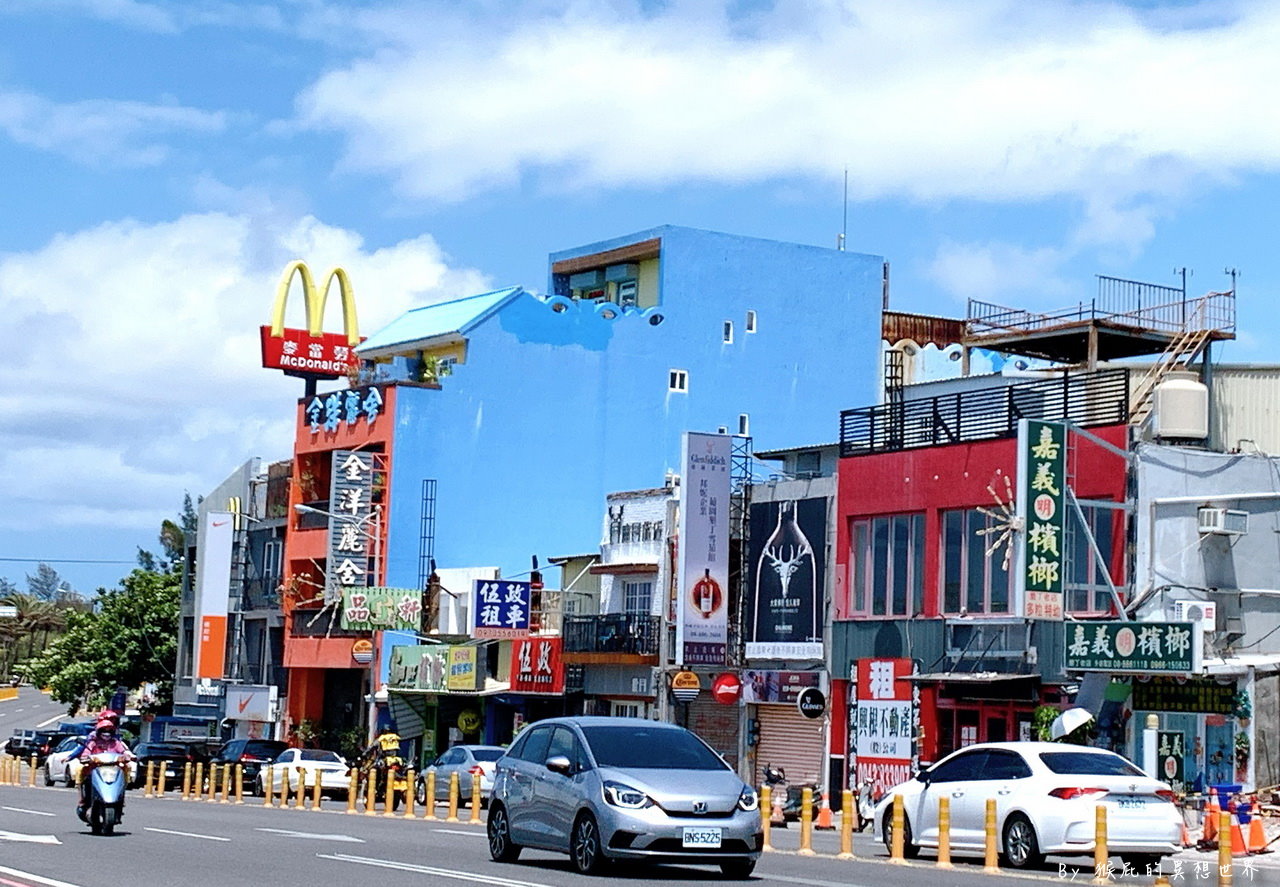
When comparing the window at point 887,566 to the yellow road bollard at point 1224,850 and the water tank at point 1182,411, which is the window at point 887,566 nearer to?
the water tank at point 1182,411

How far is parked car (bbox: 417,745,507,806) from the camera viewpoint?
1641 inches

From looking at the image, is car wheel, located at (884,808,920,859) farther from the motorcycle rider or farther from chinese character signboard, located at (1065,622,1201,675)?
chinese character signboard, located at (1065,622,1201,675)

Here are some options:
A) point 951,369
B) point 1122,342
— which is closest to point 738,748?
point 1122,342

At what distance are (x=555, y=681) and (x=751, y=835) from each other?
34706 millimetres

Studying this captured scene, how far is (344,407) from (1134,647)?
3476cm

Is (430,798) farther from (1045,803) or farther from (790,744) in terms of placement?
(1045,803)

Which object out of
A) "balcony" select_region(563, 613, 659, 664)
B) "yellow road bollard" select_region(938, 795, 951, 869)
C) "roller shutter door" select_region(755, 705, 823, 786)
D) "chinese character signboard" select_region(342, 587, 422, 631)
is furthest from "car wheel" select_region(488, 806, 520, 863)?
"chinese character signboard" select_region(342, 587, 422, 631)

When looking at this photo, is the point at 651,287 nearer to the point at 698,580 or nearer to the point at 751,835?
the point at 698,580

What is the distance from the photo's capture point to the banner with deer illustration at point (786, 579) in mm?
45531

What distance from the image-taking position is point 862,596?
1745 inches

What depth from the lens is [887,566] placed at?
43.7m

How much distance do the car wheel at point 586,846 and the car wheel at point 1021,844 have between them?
6271 millimetres

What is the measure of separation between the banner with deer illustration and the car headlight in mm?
26486

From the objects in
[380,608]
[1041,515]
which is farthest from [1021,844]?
[380,608]
